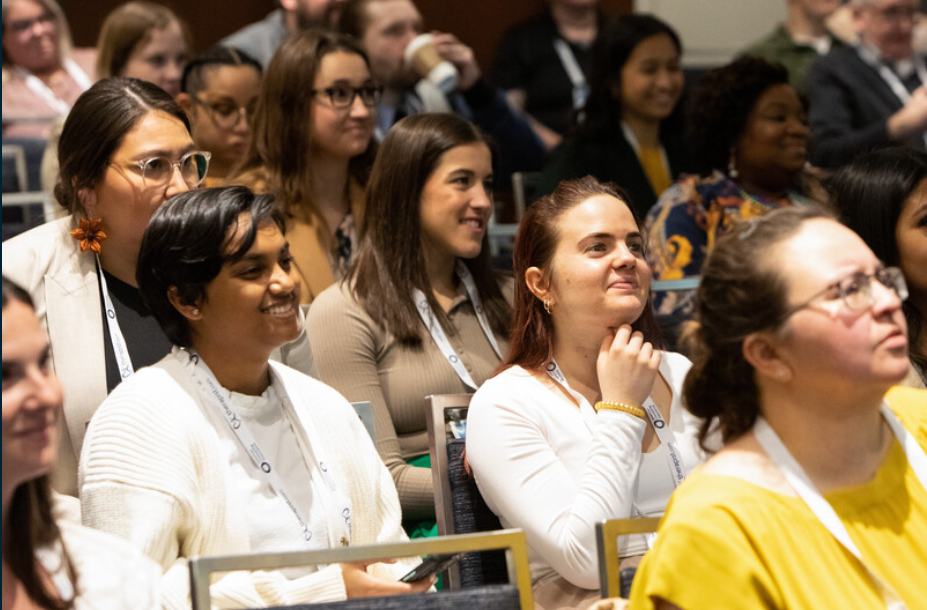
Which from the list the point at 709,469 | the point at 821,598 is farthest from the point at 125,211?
the point at 821,598

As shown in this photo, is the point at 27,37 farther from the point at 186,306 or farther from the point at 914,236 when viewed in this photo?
the point at 914,236

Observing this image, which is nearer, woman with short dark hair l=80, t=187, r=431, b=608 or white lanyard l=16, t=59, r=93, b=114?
woman with short dark hair l=80, t=187, r=431, b=608

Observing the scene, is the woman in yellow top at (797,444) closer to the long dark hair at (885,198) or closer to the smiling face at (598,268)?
the smiling face at (598,268)

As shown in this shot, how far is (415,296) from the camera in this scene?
310cm

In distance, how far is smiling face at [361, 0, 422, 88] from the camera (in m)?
4.47

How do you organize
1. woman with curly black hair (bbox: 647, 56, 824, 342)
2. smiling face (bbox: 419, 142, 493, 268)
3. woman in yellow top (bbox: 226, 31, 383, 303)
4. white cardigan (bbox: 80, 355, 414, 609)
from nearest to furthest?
white cardigan (bbox: 80, 355, 414, 609) < smiling face (bbox: 419, 142, 493, 268) < woman in yellow top (bbox: 226, 31, 383, 303) < woman with curly black hair (bbox: 647, 56, 824, 342)

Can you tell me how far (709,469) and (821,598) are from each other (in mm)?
223

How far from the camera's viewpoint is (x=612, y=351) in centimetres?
228

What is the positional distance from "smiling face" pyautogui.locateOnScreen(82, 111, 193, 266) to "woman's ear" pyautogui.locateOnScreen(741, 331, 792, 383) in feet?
4.82

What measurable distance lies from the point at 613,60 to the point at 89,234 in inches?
96.5

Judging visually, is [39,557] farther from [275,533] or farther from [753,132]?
[753,132]

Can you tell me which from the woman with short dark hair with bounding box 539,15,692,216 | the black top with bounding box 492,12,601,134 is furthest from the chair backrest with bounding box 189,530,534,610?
the black top with bounding box 492,12,601,134

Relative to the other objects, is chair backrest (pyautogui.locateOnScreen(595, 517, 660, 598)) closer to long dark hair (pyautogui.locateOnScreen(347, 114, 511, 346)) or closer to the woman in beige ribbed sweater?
the woman in beige ribbed sweater

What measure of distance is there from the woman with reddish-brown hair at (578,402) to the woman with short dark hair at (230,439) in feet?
0.88
